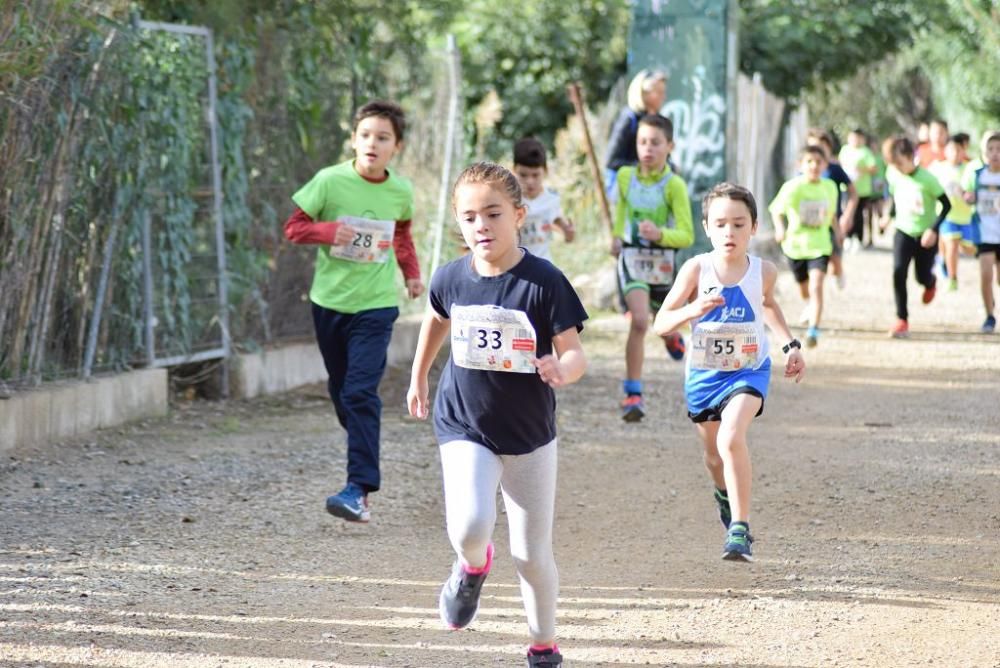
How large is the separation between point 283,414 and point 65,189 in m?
2.11

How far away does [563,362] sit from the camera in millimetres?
4641

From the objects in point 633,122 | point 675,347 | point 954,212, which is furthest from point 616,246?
point 954,212

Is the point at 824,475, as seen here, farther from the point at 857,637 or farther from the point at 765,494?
the point at 857,637

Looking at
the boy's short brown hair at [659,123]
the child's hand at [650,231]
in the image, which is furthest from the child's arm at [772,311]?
the boy's short brown hair at [659,123]

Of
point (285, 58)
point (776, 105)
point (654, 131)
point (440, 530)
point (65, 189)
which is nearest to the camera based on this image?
point (440, 530)

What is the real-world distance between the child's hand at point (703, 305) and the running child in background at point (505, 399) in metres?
1.27

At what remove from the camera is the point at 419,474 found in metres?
8.15

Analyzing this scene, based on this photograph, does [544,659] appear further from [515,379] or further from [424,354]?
[424,354]

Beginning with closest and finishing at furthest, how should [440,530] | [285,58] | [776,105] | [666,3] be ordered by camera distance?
[440,530], [285,58], [666,3], [776,105]

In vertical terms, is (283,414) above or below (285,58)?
below

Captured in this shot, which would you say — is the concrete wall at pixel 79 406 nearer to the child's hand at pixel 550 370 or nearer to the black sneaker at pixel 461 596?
the black sneaker at pixel 461 596

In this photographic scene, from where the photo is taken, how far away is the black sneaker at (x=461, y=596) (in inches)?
192

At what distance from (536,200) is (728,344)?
3.55 metres

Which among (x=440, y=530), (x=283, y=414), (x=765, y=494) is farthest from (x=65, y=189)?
(x=765, y=494)
